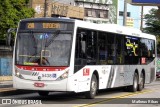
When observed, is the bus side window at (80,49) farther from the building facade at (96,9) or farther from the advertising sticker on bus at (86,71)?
the building facade at (96,9)

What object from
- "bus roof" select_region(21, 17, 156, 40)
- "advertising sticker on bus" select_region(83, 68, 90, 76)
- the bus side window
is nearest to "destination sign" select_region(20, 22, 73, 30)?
"bus roof" select_region(21, 17, 156, 40)

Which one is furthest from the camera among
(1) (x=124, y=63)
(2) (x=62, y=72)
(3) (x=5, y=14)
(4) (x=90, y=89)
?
(3) (x=5, y=14)

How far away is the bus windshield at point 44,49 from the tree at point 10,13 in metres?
24.7

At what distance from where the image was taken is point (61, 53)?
1641 cm

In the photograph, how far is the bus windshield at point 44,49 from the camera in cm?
1636

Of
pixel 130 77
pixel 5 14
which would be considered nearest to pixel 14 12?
pixel 5 14

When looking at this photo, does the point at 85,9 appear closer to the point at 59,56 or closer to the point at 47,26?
the point at 47,26

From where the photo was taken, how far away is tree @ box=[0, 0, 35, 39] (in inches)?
1624

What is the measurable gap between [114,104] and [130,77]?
21.8 ft

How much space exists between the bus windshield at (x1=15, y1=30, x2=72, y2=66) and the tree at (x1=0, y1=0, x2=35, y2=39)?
24715 mm

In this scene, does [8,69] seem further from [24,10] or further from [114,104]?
[114,104]

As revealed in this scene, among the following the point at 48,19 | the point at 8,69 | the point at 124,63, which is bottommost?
the point at 8,69

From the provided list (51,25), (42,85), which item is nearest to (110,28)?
(51,25)

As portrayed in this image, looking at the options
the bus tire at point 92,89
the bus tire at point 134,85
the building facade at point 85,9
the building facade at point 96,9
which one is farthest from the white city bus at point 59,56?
the building facade at point 96,9
